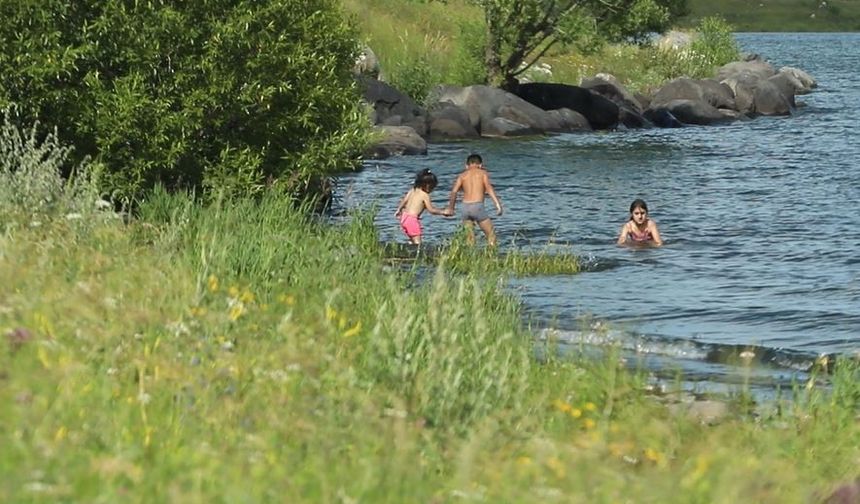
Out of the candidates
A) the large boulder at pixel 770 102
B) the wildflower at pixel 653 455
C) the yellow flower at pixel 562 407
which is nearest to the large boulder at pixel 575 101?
the large boulder at pixel 770 102

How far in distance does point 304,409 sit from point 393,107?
4372 cm

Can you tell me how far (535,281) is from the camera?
19344 millimetres

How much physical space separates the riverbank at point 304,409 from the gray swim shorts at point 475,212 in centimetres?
1192

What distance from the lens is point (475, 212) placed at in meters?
23.9

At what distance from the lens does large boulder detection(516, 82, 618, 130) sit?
5691cm

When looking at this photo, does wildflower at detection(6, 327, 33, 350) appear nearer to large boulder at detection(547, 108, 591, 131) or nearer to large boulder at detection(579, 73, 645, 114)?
large boulder at detection(547, 108, 591, 131)

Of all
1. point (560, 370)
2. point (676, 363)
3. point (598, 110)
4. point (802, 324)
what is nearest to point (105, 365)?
point (560, 370)

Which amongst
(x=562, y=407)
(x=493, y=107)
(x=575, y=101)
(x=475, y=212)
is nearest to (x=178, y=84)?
(x=475, y=212)

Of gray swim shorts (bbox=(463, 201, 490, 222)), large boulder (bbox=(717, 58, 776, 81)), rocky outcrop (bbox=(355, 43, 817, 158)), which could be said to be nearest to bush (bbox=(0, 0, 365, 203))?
gray swim shorts (bbox=(463, 201, 490, 222))

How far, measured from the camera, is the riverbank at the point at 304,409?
551 centimetres

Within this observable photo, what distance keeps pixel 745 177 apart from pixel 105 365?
3266cm

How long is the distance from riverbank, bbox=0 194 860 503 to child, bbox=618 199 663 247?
41.7 ft

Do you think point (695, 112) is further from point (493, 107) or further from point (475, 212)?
point (475, 212)

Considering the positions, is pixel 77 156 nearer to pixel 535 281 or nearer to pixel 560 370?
pixel 535 281
